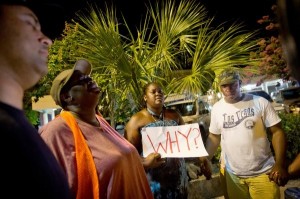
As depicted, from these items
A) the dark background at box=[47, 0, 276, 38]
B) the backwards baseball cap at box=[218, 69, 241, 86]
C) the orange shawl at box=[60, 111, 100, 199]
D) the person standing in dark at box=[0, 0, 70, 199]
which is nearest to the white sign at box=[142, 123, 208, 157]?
the backwards baseball cap at box=[218, 69, 241, 86]

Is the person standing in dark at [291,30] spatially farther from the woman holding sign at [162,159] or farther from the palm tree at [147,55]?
the palm tree at [147,55]

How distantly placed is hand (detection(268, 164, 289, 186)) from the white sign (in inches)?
29.4

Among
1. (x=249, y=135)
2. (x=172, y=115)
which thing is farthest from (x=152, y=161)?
(x=249, y=135)

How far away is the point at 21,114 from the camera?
1.22m

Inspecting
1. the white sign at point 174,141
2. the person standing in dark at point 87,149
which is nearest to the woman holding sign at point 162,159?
the white sign at point 174,141

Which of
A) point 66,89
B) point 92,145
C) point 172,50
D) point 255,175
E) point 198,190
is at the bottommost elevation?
point 198,190

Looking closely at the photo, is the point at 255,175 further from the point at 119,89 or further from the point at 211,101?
the point at 211,101

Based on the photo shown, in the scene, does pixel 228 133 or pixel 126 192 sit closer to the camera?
pixel 126 192

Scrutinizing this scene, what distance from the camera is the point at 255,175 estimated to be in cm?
372

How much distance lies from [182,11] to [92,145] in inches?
198

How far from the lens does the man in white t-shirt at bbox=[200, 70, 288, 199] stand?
3678 millimetres

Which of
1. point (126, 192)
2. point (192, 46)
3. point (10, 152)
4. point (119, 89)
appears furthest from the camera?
point (192, 46)

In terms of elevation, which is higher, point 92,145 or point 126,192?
point 92,145

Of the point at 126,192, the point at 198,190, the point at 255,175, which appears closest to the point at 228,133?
the point at 255,175
